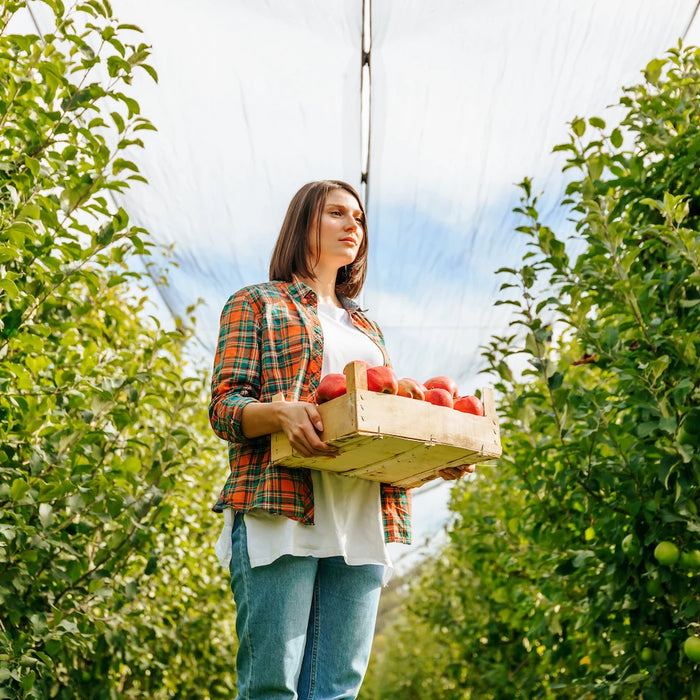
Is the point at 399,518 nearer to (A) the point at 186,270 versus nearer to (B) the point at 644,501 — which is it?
(B) the point at 644,501

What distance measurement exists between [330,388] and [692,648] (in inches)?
43.7

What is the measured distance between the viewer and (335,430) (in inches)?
52.6

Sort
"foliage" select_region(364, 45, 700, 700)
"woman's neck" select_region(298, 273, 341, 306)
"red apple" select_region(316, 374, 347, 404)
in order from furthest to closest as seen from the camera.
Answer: "foliage" select_region(364, 45, 700, 700), "woman's neck" select_region(298, 273, 341, 306), "red apple" select_region(316, 374, 347, 404)

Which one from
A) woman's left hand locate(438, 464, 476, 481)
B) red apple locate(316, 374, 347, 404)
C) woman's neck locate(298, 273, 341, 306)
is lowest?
woman's left hand locate(438, 464, 476, 481)

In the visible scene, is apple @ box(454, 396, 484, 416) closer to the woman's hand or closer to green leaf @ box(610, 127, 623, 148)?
the woman's hand

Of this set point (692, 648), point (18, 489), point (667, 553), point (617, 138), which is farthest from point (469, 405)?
point (617, 138)

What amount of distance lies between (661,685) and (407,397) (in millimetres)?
1258

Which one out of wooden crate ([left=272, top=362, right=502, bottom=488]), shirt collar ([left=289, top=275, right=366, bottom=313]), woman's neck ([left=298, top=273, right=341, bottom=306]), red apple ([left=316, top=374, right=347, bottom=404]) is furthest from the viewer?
woman's neck ([left=298, top=273, right=341, bottom=306])

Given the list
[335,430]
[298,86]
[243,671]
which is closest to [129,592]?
[243,671]

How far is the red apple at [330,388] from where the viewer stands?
56.7 inches

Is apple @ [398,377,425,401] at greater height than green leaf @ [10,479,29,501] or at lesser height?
greater

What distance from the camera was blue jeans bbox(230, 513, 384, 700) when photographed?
1404mm

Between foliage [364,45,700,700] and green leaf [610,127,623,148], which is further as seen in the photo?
green leaf [610,127,623,148]

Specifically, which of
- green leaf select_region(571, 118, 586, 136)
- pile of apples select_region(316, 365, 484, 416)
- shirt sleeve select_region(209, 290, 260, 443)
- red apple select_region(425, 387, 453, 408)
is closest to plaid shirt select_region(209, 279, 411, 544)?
shirt sleeve select_region(209, 290, 260, 443)
